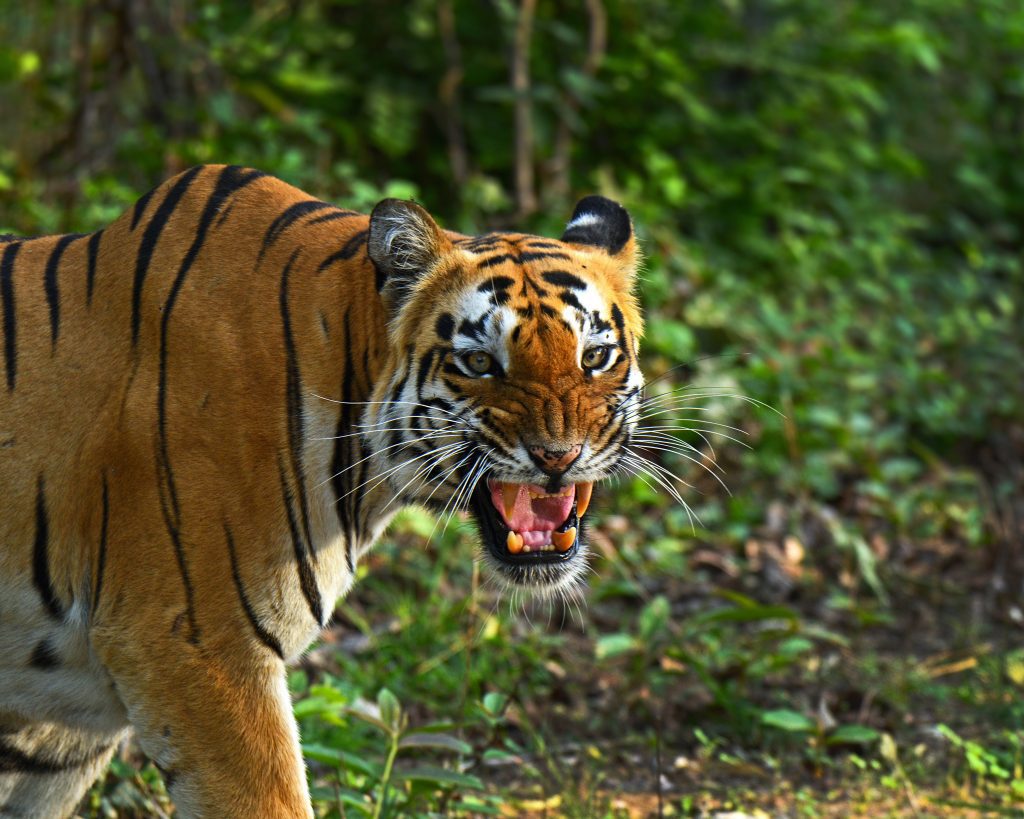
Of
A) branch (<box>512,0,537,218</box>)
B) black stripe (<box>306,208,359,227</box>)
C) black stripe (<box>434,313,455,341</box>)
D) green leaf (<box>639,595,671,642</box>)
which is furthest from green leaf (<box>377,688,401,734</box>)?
branch (<box>512,0,537,218</box>)

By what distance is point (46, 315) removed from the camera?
309 centimetres

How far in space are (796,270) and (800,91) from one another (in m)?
1.41

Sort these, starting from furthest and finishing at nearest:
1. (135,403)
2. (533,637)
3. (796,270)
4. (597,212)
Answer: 1. (796,270)
2. (533,637)
3. (597,212)
4. (135,403)

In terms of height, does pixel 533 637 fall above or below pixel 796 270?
above

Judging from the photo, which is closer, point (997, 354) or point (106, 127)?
point (106, 127)

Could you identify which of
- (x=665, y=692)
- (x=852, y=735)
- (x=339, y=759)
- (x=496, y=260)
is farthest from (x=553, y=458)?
(x=665, y=692)

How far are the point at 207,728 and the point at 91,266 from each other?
3.58ft

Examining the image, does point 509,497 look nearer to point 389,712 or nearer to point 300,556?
point 300,556

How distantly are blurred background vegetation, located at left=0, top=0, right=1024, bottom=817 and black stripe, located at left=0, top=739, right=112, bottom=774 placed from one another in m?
0.30

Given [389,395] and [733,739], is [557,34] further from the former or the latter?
[389,395]

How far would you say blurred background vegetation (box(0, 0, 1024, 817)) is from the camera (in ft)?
13.8

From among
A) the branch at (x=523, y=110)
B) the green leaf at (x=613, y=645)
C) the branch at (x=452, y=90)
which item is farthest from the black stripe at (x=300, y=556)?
the branch at (x=452, y=90)

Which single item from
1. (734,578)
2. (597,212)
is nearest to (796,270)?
(734,578)

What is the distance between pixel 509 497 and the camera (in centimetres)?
307
